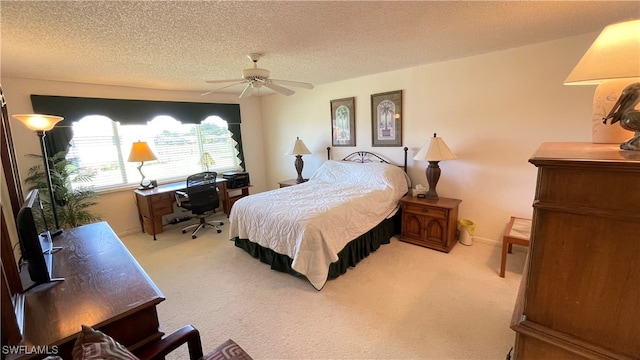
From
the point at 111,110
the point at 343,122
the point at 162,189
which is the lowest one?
the point at 162,189

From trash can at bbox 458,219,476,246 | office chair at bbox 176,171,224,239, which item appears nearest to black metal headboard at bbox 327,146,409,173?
trash can at bbox 458,219,476,246

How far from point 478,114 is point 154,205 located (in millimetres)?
4616

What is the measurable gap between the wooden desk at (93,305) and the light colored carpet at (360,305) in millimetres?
804

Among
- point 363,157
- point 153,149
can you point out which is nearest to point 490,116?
point 363,157

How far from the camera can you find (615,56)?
0.96 m

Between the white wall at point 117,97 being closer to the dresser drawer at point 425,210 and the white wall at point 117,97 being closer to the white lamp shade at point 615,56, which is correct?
the dresser drawer at point 425,210

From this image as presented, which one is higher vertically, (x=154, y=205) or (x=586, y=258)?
(x=586, y=258)

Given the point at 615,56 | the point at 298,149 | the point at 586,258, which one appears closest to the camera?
the point at 586,258

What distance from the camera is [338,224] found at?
2.65 metres

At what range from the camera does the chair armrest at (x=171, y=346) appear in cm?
111

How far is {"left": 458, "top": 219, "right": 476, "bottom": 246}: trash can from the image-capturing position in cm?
323

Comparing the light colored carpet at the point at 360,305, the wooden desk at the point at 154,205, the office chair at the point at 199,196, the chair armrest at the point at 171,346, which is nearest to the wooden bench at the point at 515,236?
the light colored carpet at the point at 360,305

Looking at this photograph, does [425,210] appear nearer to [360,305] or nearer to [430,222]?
[430,222]

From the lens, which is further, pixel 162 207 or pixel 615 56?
pixel 162 207
